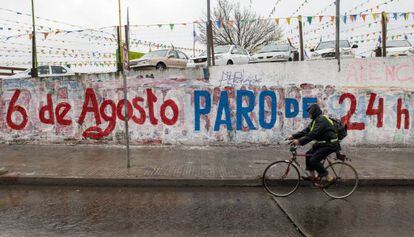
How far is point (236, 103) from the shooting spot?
1195 cm

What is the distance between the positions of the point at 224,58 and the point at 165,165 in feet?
26.2

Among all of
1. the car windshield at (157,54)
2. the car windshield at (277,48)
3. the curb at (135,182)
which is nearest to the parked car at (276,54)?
the car windshield at (277,48)

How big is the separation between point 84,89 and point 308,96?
718 centimetres

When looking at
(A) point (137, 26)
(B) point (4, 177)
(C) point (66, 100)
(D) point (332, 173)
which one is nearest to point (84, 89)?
(C) point (66, 100)

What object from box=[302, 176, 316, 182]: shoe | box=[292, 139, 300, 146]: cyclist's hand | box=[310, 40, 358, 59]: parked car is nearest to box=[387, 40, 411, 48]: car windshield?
box=[310, 40, 358, 59]: parked car

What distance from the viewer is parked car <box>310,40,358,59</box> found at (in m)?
15.2

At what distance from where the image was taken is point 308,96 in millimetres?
11984

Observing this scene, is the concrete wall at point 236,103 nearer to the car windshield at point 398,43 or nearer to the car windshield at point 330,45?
the car windshield at point 398,43

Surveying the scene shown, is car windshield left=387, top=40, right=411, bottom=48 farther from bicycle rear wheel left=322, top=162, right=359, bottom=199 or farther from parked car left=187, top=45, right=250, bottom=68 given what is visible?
bicycle rear wheel left=322, top=162, right=359, bottom=199

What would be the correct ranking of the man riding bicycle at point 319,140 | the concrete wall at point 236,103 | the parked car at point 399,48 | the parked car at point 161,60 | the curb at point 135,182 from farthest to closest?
the parked car at point 161,60 < the parked car at point 399,48 < the concrete wall at point 236,103 < the curb at point 135,182 < the man riding bicycle at point 319,140

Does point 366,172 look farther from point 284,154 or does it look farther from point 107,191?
Answer: point 107,191

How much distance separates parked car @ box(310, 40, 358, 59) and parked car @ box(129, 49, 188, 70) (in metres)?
5.94

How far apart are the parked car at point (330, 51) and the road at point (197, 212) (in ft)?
27.6

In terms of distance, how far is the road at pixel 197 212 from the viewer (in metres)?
5.17
